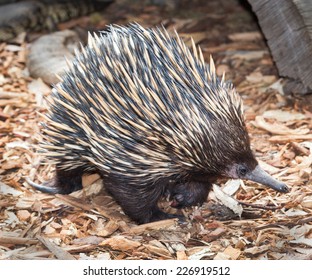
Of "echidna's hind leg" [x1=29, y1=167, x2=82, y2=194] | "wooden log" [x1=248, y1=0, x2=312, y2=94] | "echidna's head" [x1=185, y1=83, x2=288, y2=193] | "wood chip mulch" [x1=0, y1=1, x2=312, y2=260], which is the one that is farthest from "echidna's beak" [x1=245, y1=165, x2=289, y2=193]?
"wooden log" [x1=248, y1=0, x2=312, y2=94]

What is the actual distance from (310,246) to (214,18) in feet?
11.7

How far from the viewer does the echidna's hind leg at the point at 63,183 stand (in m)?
4.41

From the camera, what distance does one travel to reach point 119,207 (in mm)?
4320

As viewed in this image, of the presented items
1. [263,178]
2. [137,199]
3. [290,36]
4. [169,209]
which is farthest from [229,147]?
[290,36]

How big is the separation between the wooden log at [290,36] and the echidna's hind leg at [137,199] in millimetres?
1703

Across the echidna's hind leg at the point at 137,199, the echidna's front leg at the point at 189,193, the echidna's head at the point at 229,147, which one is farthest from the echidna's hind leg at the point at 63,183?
the echidna's head at the point at 229,147

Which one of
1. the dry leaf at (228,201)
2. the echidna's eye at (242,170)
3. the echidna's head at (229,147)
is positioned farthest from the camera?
the dry leaf at (228,201)

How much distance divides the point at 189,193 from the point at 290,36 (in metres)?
1.58

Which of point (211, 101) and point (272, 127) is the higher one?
point (211, 101)

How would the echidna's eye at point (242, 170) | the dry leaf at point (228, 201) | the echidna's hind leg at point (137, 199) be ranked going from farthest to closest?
the dry leaf at point (228, 201) < the echidna's hind leg at point (137, 199) < the echidna's eye at point (242, 170)

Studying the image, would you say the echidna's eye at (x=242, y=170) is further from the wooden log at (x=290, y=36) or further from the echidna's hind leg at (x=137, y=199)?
the wooden log at (x=290, y=36)

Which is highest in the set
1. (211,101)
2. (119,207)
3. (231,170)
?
(211,101)

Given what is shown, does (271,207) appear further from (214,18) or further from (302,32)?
(214,18)

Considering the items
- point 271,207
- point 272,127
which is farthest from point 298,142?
A: point 271,207
